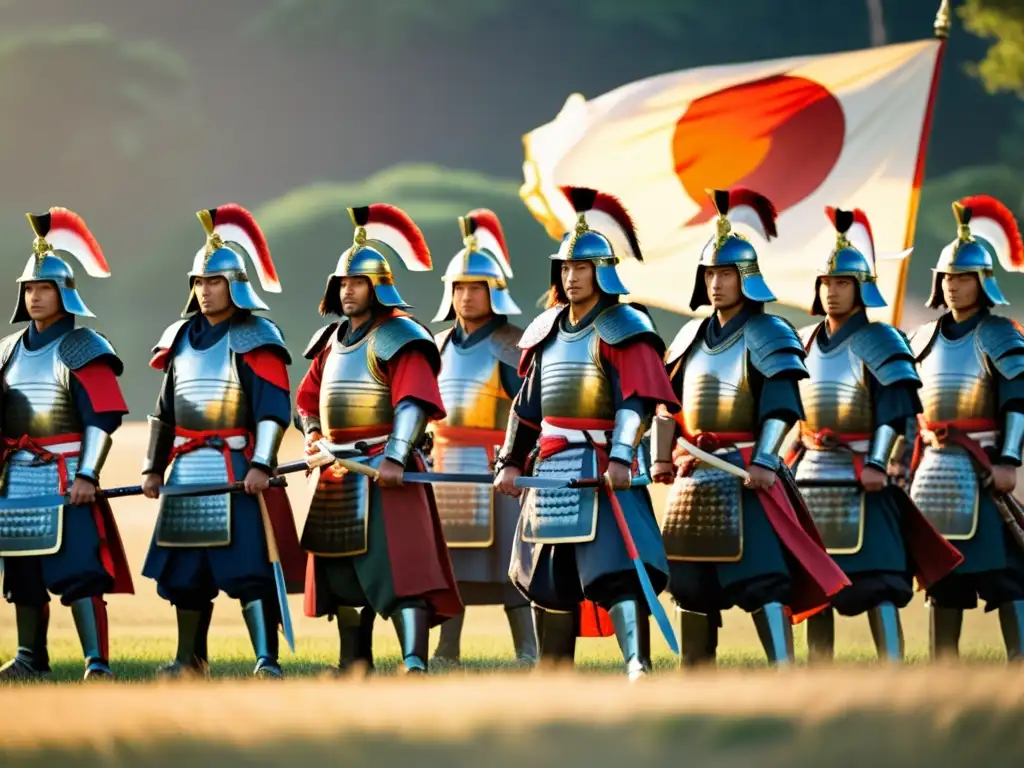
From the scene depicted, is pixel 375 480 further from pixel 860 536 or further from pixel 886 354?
pixel 886 354

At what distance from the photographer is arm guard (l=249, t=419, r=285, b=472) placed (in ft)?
29.0

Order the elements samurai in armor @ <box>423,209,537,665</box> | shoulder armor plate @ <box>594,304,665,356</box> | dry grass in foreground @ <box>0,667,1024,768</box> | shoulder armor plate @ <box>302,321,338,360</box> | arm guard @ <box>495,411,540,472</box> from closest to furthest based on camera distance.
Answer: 1. dry grass in foreground @ <box>0,667,1024,768</box>
2. shoulder armor plate @ <box>594,304,665,356</box>
3. arm guard @ <box>495,411,540,472</box>
4. shoulder armor plate @ <box>302,321,338,360</box>
5. samurai in armor @ <box>423,209,537,665</box>

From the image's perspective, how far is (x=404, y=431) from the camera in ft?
28.2

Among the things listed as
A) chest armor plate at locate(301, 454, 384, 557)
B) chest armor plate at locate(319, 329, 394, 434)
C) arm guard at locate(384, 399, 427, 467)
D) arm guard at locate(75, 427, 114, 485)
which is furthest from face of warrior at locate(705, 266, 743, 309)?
arm guard at locate(75, 427, 114, 485)

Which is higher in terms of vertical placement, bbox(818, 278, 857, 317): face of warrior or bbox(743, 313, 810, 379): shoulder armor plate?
bbox(818, 278, 857, 317): face of warrior

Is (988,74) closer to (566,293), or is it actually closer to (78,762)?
(566,293)

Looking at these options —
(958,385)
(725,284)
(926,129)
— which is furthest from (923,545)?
(926,129)

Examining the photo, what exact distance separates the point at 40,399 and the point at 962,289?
14.6 ft

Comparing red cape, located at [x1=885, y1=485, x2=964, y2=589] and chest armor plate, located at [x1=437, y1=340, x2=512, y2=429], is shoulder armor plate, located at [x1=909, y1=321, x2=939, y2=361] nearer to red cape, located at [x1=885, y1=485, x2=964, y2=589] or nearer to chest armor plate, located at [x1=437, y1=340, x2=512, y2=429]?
red cape, located at [x1=885, y1=485, x2=964, y2=589]

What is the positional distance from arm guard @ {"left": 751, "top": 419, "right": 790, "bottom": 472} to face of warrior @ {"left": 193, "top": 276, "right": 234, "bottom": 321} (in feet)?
8.19

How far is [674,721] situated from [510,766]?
0.58 meters

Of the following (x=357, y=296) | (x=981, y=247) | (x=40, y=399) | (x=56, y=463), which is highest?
(x=981, y=247)

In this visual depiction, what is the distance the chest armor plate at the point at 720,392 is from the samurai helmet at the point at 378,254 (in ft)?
4.35

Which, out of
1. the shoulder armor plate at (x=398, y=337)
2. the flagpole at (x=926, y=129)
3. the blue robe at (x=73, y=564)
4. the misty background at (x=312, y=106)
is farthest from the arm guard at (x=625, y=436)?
the misty background at (x=312, y=106)
